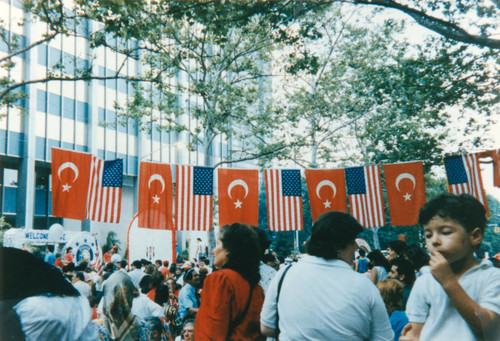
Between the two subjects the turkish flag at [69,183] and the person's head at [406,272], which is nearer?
the person's head at [406,272]

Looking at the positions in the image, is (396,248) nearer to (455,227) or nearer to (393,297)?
(393,297)

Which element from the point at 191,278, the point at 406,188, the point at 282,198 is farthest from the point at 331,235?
the point at 406,188

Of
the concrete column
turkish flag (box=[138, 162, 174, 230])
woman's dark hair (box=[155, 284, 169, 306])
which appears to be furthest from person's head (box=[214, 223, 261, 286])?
the concrete column

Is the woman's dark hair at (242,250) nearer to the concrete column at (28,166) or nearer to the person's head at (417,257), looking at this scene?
the person's head at (417,257)

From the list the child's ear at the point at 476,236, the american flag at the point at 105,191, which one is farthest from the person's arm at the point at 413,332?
the american flag at the point at 105,191

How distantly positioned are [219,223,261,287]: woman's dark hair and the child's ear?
4.89ft

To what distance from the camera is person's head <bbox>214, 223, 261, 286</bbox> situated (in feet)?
10.3

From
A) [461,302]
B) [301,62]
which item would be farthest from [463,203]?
[301,62]

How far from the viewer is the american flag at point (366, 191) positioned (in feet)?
38.2

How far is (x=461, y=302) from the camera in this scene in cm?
184

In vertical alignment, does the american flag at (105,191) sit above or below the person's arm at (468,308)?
above

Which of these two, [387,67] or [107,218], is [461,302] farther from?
[387,67]

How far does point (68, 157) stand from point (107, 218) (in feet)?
5.42

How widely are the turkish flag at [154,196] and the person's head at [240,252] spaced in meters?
7.61
